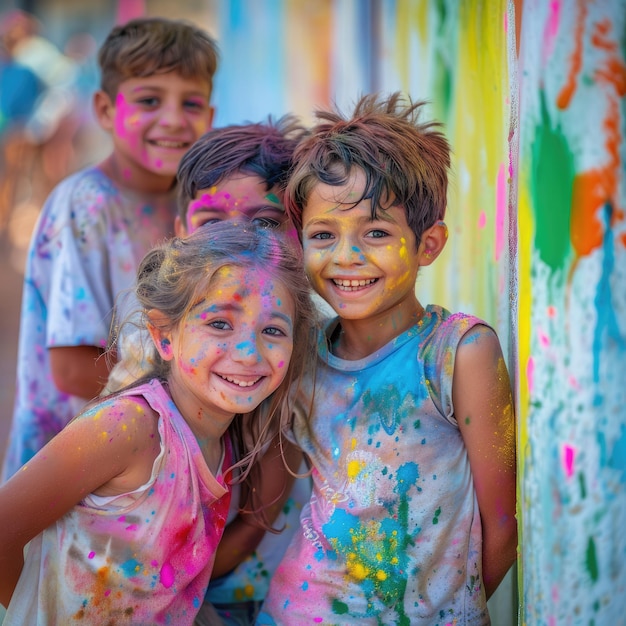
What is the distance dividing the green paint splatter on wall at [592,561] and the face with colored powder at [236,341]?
0.83 metres

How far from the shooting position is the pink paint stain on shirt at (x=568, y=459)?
1592mm

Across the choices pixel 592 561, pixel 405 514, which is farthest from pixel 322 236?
A: pixel 592 561

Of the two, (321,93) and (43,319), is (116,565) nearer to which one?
(43,319)

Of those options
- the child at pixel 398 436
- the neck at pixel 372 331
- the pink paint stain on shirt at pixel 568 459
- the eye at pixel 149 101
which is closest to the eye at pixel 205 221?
the child at pixel 398 436

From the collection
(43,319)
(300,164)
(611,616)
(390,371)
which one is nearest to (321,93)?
(43,319)

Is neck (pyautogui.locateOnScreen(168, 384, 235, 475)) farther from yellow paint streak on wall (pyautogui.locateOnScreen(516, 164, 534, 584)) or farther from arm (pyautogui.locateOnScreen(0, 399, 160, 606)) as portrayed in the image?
yellow paint streak on wall (pyautogui.locateOnScreen(516, 164, 534, 584))

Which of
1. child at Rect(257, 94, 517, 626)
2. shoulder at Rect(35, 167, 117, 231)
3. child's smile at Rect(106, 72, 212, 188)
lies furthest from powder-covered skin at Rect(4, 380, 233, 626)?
child's smile at Rect(106, 72, 212, 188)

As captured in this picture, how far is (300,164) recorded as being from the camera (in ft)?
7.31

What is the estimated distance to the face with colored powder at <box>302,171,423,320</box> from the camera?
6.79 ft

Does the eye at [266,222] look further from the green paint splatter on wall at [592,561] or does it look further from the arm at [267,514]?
the green paint splatter on wall at [592,561]

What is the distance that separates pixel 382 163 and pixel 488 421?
0.67 meters

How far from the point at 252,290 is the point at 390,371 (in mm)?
395

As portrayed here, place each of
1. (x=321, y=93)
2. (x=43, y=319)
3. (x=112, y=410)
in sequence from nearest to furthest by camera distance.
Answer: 1. (x=112, y=410)
2. (x=43, y=319)
3. (x=321, y=93)

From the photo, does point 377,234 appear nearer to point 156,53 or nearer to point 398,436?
point 398,436
